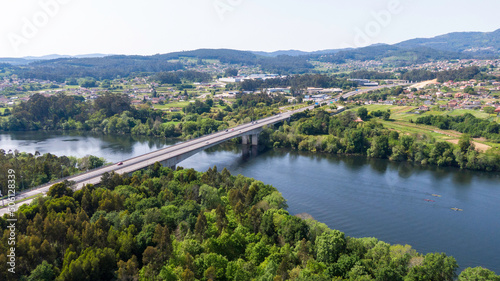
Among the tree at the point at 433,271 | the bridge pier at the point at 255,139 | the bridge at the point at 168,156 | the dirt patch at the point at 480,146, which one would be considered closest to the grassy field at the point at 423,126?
the dirt patch at the point at 480,146

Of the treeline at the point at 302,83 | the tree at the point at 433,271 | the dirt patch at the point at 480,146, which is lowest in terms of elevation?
the dirt patch at the point at 480,146

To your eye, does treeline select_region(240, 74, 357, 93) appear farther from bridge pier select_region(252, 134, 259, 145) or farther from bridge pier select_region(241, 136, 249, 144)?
bridge pier select_region(252, 134, 259, 145)

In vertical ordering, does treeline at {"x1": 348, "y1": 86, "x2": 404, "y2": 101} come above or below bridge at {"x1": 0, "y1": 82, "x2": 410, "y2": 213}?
above

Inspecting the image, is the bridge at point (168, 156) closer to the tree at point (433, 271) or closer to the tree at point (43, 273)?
the tree at point (43, 273)

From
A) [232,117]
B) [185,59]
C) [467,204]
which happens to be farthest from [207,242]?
[185,59]

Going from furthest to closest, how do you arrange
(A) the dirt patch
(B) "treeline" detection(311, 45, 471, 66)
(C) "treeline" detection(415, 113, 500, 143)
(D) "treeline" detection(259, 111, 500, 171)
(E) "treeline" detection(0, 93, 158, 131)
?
(B) "treeline" detection(311, 45, 471, 66)
(E) "treeline" detection(0, 93, 158, 131)
(C) "treeline" detection(415, 113, 500, 143)
(A) the dirt patch
(D) "treeline" detection(259, 111, 500, 171)

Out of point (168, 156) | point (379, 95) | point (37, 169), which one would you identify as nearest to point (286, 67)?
point (379, 95)

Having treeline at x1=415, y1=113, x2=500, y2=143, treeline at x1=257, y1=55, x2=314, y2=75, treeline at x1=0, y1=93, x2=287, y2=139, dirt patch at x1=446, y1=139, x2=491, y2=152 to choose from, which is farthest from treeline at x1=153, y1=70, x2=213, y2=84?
dirt patch at x1=446, y1=139, x2=491, y2=152
